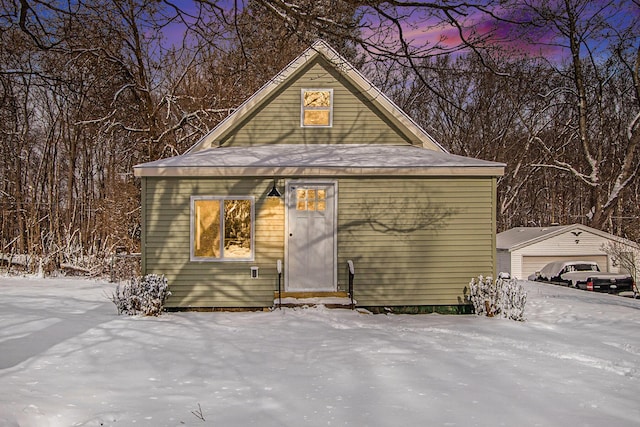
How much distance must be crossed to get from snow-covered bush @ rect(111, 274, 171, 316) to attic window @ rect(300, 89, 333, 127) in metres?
5.07

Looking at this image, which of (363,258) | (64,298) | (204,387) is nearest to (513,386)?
(204,387)

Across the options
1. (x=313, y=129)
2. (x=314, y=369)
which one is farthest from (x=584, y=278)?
(x=314, y=369)

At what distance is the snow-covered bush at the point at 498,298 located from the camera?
10203mm

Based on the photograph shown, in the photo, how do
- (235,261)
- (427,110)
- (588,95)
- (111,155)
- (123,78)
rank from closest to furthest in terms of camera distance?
(235,261)
(123,78)
(111,155)
(588,95)
(427,110)

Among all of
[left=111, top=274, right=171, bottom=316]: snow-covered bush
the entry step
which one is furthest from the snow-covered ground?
[left=111, top=274, right=171, bottom=316]: snow-covered bush

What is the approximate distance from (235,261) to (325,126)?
13.2 feet

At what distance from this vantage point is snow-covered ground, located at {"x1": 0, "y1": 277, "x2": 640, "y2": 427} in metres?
4.66

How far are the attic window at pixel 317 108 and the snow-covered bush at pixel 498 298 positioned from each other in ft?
16.9

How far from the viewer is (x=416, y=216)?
10977mm

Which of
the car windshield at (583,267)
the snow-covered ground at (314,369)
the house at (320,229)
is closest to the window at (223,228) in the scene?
the house at (320,229)

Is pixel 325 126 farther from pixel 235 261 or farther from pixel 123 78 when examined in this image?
pixel 123 78

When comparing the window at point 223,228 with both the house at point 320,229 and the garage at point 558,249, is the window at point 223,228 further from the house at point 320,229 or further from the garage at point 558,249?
the garage at point 558,249

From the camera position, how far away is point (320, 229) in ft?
36.2

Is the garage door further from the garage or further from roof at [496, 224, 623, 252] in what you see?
roof at [496, 224, 623, 252]
